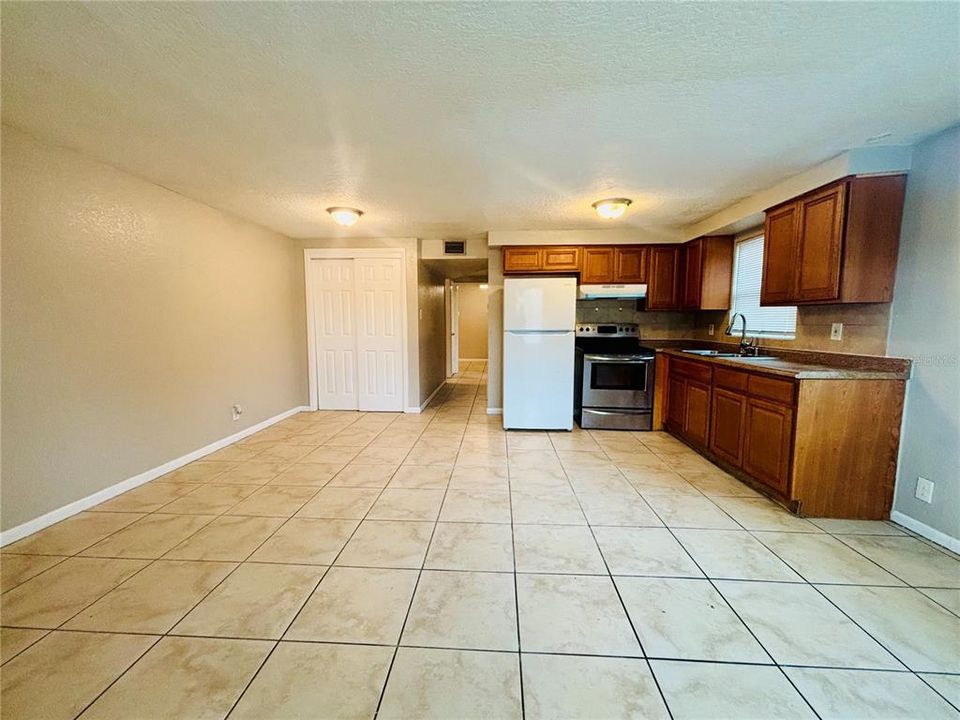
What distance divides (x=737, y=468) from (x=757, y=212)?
2063 millimetres

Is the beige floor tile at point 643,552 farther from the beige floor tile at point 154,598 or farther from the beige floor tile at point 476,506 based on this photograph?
the beige floor tile at point 154,598

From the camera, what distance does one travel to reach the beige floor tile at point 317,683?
112 centimetres

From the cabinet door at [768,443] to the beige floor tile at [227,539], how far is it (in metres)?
3.11

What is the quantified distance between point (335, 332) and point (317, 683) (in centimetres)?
413

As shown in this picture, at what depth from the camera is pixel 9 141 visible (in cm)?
196

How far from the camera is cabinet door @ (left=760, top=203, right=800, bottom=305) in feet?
8.71

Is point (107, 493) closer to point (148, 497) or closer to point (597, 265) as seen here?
point (148, 497)

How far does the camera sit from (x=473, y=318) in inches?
399

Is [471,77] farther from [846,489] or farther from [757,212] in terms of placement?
[846,489]

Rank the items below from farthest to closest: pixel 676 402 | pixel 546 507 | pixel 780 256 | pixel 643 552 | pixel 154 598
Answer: pixel 676 402
pixel 780 256
pixel 546 507
pixel 643 552
pixel 154 598

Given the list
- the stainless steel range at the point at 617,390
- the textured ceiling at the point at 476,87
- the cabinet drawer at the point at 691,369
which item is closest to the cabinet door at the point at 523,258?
the stainless steel range at the point at 617,390

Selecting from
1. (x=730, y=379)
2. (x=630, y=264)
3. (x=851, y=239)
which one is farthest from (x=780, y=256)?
(x=630, y=264)

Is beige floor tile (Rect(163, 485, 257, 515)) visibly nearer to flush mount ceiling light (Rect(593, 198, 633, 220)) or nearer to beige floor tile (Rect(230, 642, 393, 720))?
beige floor tile (Rect(230, 642, 393, 720))

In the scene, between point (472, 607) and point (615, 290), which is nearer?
point (472, 607)
